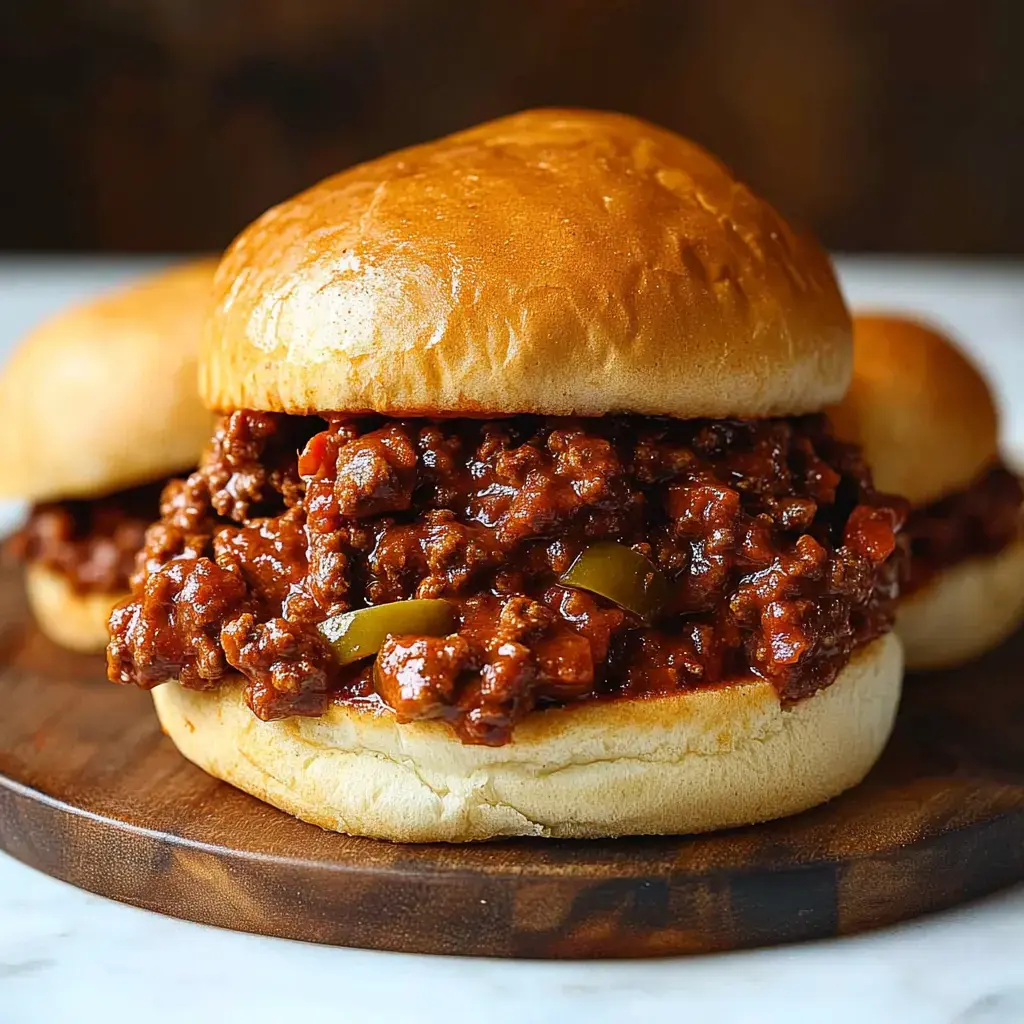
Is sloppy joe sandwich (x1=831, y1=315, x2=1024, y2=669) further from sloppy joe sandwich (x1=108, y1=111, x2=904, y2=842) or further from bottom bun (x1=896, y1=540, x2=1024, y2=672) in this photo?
sloppy joe sandwich (x1=108, y1=111, x2=904, y2=842)

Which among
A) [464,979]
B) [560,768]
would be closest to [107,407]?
[560,768]

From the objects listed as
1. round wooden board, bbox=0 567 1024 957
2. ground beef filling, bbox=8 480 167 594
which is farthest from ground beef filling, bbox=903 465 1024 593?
ground beef filling, bbox=8 480 167 594

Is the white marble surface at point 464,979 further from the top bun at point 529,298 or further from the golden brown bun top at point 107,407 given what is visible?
the golden brown bun top at point 107,407

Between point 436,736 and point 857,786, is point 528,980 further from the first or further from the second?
point 857,786

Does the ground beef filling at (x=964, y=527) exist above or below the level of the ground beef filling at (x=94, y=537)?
above

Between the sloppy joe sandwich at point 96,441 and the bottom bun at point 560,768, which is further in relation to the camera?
the sloppy joe sandwich at point 96,441

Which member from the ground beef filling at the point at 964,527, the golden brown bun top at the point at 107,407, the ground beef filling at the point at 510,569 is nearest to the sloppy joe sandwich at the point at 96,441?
the golden brown bun top at the point at 107,407
